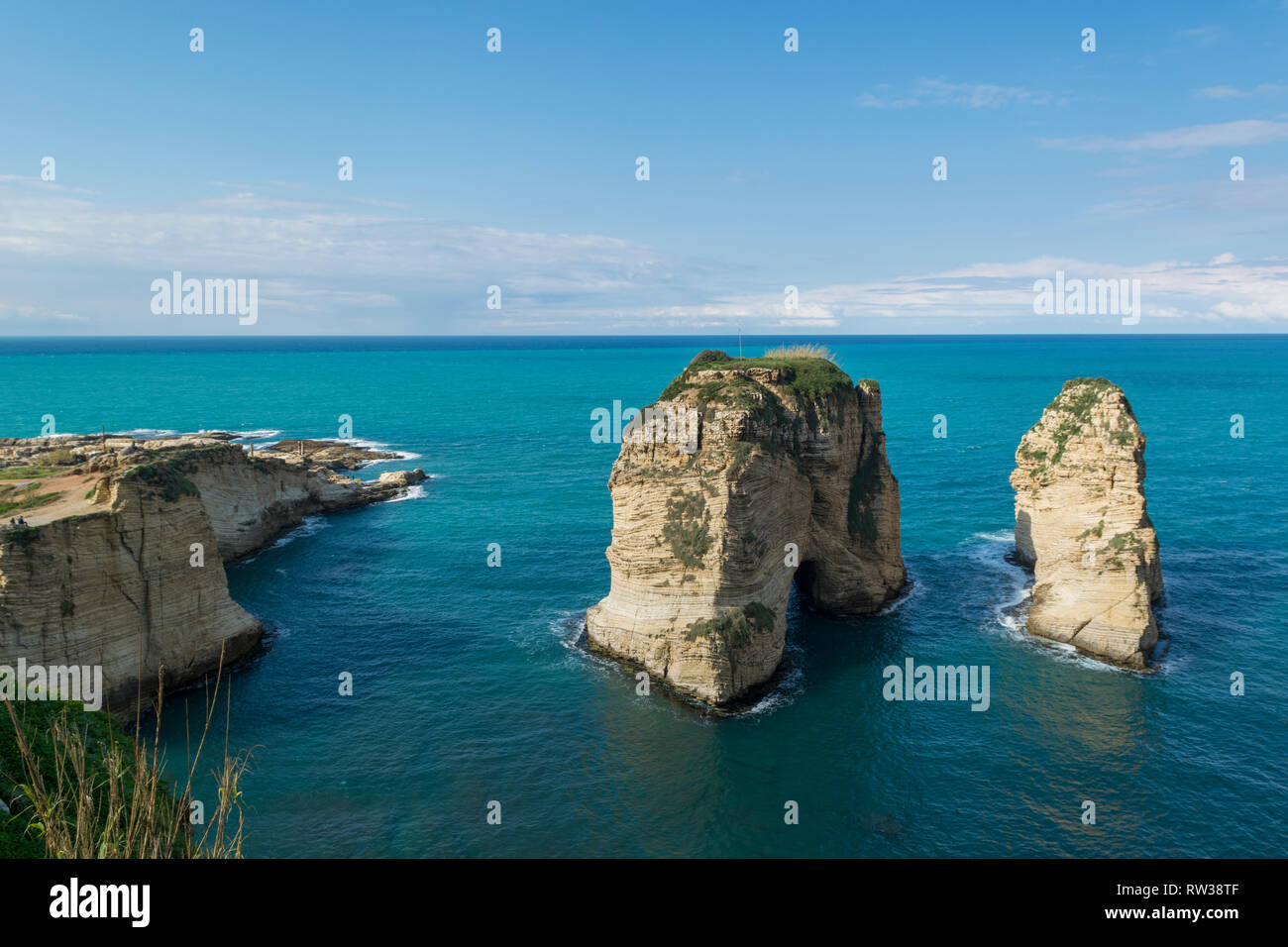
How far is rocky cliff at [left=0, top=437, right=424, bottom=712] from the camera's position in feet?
113

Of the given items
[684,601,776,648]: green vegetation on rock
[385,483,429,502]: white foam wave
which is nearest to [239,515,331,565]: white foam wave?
[385,483,429,502]: white foam wave

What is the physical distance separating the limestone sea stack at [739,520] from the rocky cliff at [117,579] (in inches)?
846

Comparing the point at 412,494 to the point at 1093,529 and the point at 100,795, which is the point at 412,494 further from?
the point at 100,795

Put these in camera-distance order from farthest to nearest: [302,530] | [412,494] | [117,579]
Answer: [412,494], [302,530], [117,579]

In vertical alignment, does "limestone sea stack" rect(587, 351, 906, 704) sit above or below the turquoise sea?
above

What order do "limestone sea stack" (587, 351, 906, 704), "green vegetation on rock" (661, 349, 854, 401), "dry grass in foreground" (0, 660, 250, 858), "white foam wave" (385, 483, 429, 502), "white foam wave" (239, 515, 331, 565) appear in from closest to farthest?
"dry grass in foreground" (0, 660, 250, 858) < "limestone sea stack" (587, 351, 906, 704) < "green vegetation on rock" (661, 349, 854, 401) < "white foam wave" (239, 515, 331, 565) < "white foam wave" (385, 483, 429, 502)

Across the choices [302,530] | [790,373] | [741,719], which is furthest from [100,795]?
[302,530]

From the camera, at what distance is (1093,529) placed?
46.3 metres

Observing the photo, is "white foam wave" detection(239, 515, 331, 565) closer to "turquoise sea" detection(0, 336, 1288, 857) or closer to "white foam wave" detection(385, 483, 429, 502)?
"turquoise sea" detection(0, 336, 1288, 857)

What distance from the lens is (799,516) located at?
4734 cm

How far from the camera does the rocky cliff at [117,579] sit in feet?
113

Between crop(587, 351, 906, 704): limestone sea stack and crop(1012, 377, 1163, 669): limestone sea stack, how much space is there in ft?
31.4

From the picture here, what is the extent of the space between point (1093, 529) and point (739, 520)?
23273 millimetres

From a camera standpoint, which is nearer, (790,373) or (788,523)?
(788,523)
